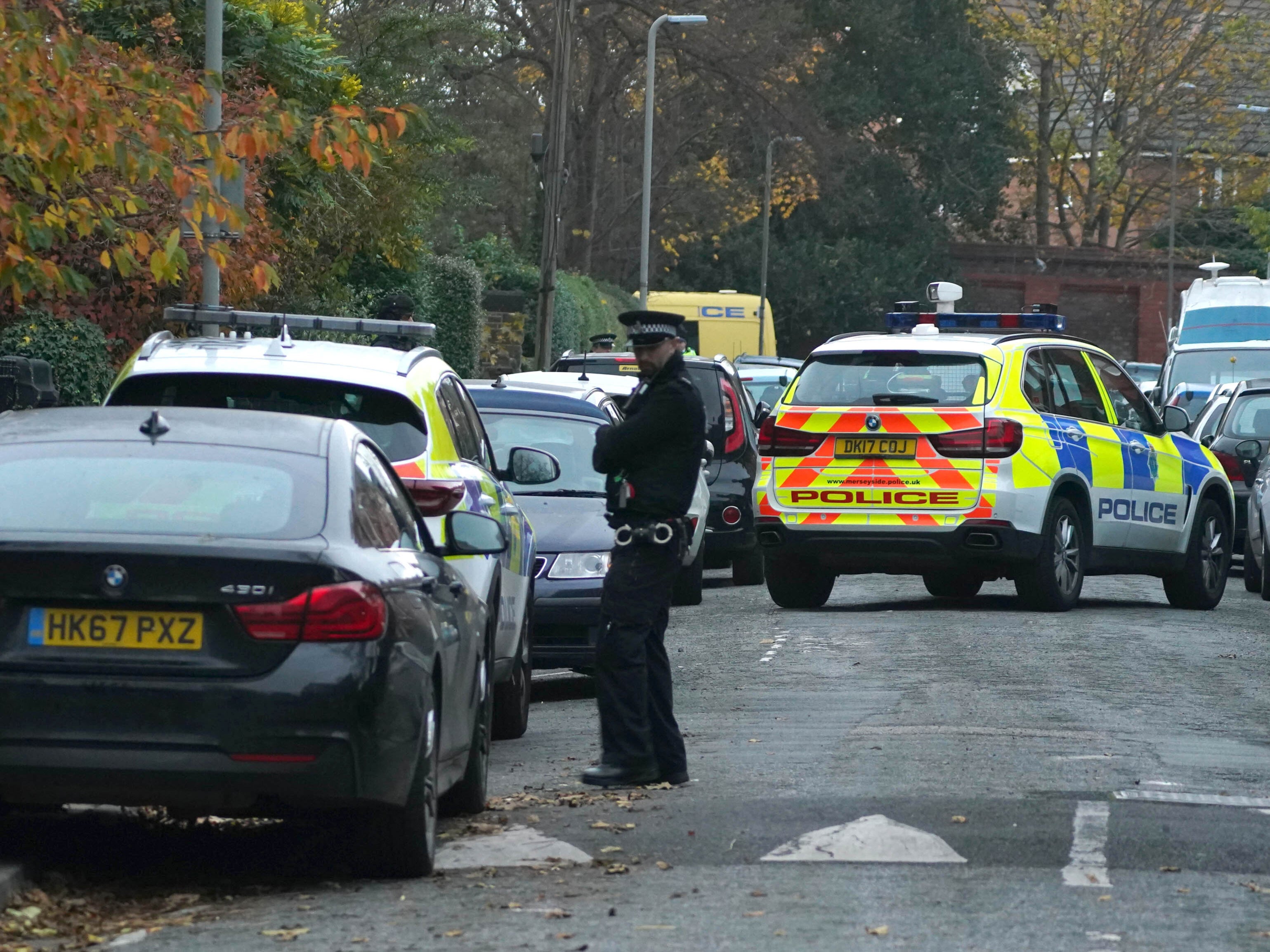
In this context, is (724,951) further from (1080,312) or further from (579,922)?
(1080,312)

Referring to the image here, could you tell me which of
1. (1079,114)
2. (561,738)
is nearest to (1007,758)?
(561,738)

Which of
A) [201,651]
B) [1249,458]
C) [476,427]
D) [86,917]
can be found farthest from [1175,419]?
[86,917]

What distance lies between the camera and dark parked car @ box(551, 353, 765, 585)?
19.0m

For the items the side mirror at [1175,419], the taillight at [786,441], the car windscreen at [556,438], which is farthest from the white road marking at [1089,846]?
the side mirror at [1175,419]

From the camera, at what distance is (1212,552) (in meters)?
17.5

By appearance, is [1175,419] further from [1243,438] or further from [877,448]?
[1243,438]

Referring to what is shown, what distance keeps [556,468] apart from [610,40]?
4136 centimetres

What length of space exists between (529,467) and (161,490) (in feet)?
13.9

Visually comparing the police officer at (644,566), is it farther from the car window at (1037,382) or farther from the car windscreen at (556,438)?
the car window at (1037,382)

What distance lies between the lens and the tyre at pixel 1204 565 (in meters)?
17.1

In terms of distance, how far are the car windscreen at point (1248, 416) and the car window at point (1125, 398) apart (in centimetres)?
551

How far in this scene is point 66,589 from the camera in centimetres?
616

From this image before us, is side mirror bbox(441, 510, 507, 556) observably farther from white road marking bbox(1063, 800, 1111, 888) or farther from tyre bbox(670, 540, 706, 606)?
tyre bbox(670, 540, 706, 606)

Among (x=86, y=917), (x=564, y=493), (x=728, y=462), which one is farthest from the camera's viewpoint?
(x=728, y=462)
